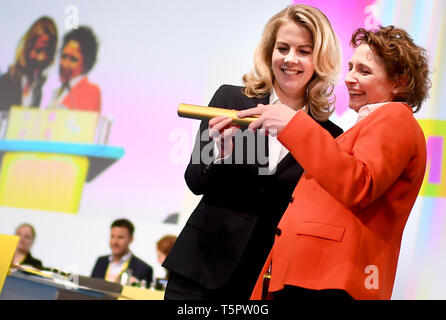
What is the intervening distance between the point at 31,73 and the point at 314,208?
12.9 feet

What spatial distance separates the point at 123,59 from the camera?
15.3 feet

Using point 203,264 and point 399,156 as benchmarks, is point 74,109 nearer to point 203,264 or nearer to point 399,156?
point 203,264

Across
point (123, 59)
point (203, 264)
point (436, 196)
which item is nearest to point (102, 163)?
point (123, 59)

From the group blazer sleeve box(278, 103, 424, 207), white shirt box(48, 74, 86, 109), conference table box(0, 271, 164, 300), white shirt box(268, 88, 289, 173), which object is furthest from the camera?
white shirt box(48, 74, 86, 109)

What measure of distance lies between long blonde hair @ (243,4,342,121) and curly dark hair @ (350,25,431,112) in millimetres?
383

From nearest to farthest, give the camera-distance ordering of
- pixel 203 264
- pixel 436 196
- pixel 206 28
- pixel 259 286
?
pixel 259 286
pixel 203 264
pixel 436 196
pixel 206 28

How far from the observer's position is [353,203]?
137cm

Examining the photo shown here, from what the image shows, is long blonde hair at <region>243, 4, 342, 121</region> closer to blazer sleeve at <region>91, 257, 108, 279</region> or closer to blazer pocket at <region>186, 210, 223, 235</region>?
blazer pocket at <region>186, 210, 223, 235</region>

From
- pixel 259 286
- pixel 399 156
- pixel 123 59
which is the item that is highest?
pixel 123 59

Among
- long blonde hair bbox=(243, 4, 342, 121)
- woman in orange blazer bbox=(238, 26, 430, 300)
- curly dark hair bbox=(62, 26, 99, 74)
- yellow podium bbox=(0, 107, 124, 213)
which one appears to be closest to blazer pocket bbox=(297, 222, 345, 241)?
woman in orange blazer bbox=(238, 26, 430, 300)

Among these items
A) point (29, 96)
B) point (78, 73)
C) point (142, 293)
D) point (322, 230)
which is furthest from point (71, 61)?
point (322, 230)

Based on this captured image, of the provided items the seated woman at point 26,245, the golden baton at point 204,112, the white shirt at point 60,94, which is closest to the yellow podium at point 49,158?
the white shirt at point 60,94

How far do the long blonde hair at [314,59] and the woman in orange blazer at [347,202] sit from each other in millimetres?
451

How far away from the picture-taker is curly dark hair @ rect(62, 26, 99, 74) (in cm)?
474
